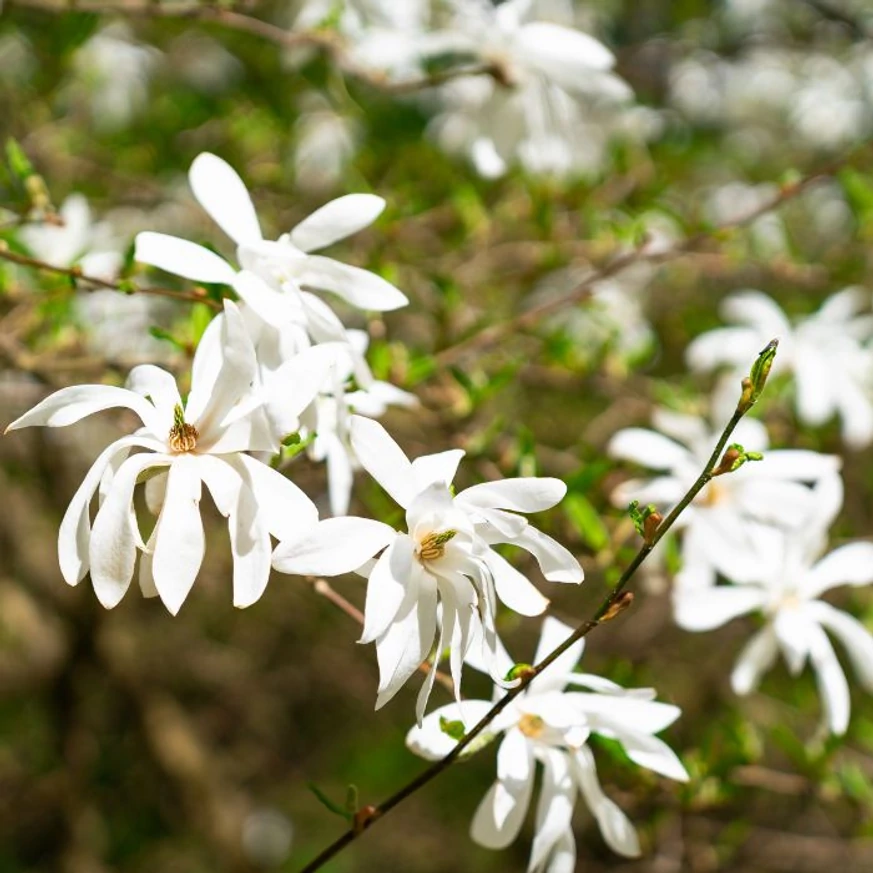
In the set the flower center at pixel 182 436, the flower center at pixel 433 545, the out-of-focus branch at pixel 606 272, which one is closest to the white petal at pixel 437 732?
the flower center at pixel 433 545

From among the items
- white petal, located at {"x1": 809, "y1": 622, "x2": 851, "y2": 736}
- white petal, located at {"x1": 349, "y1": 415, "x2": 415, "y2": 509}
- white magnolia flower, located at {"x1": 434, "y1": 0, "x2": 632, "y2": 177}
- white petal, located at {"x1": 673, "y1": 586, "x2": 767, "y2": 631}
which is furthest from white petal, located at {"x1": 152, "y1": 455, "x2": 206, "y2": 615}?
white magnolia flower, located at {"x1": 434, "y1": 0, "x2": 632, "y2": 177}

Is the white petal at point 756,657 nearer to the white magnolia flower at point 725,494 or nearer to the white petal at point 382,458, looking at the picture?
the white magnolia flower at point 725,494

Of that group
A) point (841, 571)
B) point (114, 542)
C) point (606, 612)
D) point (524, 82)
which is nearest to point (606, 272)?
point (524, 82)

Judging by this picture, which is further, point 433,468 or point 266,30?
point 266,30

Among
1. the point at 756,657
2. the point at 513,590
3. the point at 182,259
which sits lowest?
the point at 756,657

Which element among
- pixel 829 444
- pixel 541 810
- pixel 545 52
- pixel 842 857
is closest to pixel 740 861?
pixel 842 857

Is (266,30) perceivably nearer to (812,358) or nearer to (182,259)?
(182,259)
